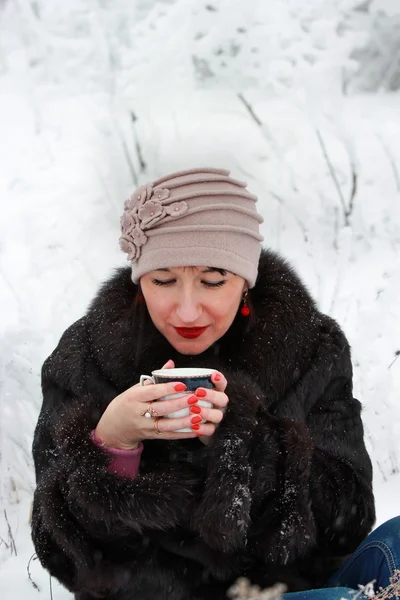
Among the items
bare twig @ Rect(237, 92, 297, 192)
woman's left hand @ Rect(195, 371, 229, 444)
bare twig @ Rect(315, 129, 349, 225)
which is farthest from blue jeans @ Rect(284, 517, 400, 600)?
bare twig @ Rect(237, 92, 297, 192)

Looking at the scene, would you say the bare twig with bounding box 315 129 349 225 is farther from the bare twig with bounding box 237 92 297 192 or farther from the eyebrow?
the eyebrow

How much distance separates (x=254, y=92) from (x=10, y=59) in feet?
7.85

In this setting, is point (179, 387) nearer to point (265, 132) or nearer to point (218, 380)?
point (218, 380)

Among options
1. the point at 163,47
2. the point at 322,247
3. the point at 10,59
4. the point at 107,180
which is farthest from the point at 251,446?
the point at 10,59

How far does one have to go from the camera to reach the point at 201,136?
529cm

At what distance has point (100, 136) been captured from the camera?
5.54 metres

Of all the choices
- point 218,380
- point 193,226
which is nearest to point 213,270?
point 193,226

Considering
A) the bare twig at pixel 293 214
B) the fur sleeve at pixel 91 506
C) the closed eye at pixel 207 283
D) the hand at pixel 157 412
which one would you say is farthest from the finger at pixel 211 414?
the bare twig at pixel 293 214

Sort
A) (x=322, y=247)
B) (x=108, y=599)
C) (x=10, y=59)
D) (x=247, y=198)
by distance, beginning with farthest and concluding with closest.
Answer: (x=10, y=59)
(x=322, y=247)
(x=247, y=198)
(x=108, y=599)

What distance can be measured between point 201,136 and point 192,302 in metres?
3.69

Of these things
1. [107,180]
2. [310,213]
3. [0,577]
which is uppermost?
[107,180]

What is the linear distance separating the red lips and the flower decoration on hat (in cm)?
27

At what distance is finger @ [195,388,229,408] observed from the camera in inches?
60.3

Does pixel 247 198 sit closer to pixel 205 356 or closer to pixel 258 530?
pixel 205 356
